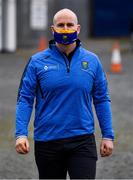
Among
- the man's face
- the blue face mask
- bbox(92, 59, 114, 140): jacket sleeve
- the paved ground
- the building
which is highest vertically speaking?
the man's face

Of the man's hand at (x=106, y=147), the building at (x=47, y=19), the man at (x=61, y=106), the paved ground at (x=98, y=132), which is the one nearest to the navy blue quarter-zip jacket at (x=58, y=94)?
the man at (x=61, y=106)

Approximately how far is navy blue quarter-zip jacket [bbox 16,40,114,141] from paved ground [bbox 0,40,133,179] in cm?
239

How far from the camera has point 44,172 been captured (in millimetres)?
4859

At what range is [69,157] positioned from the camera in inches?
190

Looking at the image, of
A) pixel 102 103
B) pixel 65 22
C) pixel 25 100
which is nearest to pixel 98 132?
pixel 102 103

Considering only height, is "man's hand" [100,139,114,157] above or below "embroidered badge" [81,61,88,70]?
below

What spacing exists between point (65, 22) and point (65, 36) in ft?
0.33

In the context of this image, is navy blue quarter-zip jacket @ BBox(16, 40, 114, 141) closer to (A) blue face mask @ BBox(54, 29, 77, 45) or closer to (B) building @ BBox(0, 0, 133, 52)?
(A) blue face mask @ BBox(54, 29, 77, 45)

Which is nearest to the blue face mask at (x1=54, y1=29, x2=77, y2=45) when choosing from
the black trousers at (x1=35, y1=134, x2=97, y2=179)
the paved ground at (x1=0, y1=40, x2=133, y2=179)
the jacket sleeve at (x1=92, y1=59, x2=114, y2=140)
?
the jacket sleeve at (x1=92, y1=59, x2=114, y2=140)

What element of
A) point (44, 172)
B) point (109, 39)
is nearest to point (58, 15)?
point (44, 172)

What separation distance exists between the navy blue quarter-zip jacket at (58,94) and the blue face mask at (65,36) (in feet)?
0.22

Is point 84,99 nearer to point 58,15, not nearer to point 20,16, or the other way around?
point 58,15

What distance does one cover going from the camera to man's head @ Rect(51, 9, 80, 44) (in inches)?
189

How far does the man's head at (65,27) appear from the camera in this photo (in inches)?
189
